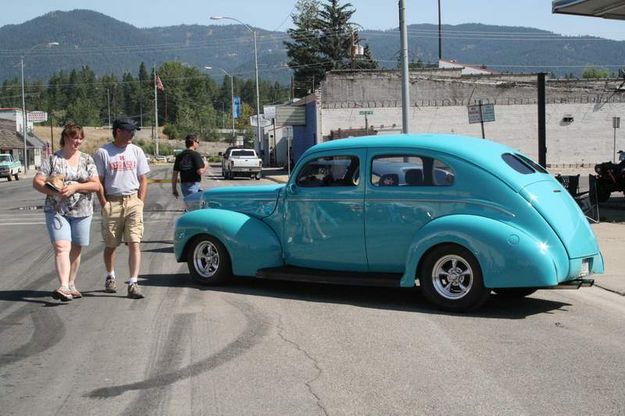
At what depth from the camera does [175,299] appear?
28.0 ft

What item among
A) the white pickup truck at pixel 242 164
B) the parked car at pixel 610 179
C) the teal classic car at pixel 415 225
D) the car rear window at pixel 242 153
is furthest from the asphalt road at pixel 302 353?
the car rear window at pixel 242 153

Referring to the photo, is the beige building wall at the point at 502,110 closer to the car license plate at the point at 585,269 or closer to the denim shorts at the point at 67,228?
the denim shorts at the point at 67,228

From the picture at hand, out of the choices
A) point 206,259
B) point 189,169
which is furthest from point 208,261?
point 189,169

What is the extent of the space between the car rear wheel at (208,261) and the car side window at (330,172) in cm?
132

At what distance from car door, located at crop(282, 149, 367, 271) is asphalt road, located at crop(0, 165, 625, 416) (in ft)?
1.66

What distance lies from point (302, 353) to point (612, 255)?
684 cm

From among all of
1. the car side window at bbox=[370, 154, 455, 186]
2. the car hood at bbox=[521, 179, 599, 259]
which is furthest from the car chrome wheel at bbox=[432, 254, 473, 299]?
the car hood at bbox=[521, 179, 599, 259]

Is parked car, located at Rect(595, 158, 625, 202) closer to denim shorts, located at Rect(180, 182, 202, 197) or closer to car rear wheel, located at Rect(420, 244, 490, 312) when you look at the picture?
denim shorts, located at Rect(180, 182, 202, 197)

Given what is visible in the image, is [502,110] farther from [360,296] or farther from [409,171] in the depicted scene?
[409,171]

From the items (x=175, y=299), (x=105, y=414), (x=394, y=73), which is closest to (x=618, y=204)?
(x=175, y=299)

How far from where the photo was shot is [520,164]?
→ 26.1 feet

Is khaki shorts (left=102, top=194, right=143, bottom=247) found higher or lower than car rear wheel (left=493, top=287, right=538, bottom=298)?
higher

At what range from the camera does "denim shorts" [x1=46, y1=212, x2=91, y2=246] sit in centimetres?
806

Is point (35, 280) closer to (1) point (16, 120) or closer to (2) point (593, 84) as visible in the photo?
(2) point (593, 84)
